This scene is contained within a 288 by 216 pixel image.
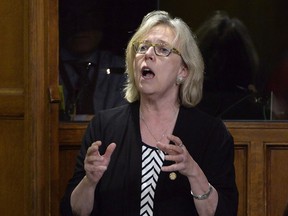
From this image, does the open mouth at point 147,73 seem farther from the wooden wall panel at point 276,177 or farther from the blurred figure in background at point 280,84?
the blurred figure in background at point 280,84

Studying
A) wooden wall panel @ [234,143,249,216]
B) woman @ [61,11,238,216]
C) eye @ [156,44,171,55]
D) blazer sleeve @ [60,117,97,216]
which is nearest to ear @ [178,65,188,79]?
woman @ [61,11,238,216]

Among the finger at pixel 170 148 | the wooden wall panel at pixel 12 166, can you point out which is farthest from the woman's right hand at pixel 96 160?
the wooden wall panel at pixel 12 166

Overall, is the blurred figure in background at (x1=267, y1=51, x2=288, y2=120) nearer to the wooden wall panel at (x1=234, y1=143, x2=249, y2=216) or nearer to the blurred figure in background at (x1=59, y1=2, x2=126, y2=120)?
the wooden wall panel at (x1=234, y1=143, x2=249, y2=216)

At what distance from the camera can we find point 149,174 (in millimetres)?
3143

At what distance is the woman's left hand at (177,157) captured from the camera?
2.79 m

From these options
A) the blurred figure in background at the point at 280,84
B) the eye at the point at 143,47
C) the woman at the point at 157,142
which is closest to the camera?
the woman at the point at 157,142

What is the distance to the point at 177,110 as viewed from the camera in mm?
3289

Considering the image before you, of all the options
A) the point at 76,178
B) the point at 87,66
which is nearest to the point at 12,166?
the point at 76,178

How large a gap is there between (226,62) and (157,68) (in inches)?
49.8

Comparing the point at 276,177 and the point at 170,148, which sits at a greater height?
the point at 170,148

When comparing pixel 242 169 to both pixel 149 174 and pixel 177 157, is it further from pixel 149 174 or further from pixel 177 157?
pixel 177 157

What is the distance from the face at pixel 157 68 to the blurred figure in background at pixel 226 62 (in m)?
1.09

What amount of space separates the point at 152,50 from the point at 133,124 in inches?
13.1

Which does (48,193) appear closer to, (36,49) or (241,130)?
(36,49)
